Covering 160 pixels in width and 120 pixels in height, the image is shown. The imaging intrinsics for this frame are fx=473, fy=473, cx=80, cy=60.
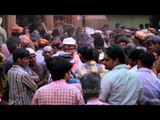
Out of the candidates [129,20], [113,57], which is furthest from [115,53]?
[129,20]

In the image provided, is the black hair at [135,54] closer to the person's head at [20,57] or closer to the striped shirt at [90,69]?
the striped shirt at [90,69]

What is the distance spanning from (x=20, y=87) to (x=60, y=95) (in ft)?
3.31

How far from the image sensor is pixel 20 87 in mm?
5168

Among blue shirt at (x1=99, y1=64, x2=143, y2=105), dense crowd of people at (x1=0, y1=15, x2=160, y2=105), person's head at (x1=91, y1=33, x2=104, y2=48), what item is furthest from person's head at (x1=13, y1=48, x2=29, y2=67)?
person's head at (x1=91, y1=33, x2=104, y2=48)

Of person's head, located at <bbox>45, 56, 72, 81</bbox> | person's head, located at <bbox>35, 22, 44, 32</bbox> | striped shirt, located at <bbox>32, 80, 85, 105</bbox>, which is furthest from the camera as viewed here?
person's head, located at <bbox>35, 22, 44, 32</bbox>

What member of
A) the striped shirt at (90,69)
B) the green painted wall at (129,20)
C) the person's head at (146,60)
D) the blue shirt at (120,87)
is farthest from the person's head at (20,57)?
the green painted wall at (129,20)

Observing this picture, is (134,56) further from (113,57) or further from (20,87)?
(20,87)

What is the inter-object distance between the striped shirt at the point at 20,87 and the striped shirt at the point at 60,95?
34.5 inches

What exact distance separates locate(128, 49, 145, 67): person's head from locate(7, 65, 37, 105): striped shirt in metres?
1.18

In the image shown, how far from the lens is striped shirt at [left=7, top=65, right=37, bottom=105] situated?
203 inches

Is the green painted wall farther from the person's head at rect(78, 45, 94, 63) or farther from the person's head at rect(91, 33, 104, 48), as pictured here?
the person's head at rect(78, 45, 94, 63)

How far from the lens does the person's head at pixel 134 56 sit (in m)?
5.45
